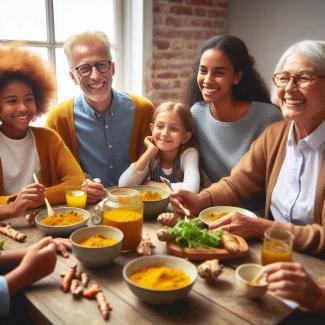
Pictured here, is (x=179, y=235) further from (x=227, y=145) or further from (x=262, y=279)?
(x=227, y=145)

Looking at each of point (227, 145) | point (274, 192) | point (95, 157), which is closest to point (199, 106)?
point (227, 145)

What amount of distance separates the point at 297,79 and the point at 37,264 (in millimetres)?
1194

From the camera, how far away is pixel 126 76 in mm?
3232

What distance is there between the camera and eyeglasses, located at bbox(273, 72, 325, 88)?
152 cm

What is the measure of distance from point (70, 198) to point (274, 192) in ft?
2.96

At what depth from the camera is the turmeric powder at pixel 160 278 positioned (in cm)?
102

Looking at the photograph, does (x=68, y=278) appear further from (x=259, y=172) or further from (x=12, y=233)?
(x=259, y=172)

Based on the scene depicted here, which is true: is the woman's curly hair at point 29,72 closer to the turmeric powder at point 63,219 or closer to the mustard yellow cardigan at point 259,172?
the turmeric powder at point 63,219

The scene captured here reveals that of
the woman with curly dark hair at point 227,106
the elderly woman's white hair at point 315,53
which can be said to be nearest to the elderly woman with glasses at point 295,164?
the elderly woman's white hair at point 315,53

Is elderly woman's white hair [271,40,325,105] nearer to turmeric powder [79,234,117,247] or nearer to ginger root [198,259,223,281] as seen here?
ginger root [198,259,223,281]

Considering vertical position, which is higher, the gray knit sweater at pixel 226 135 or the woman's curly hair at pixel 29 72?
the woman's curly hair at pixel 29 72

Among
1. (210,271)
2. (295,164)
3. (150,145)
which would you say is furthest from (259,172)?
(210,271)

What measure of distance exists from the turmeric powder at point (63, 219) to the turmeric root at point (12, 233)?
0.09m

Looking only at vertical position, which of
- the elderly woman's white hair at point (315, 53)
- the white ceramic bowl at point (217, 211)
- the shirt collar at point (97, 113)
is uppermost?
the elderly woman's white hair at point (315, 53)
